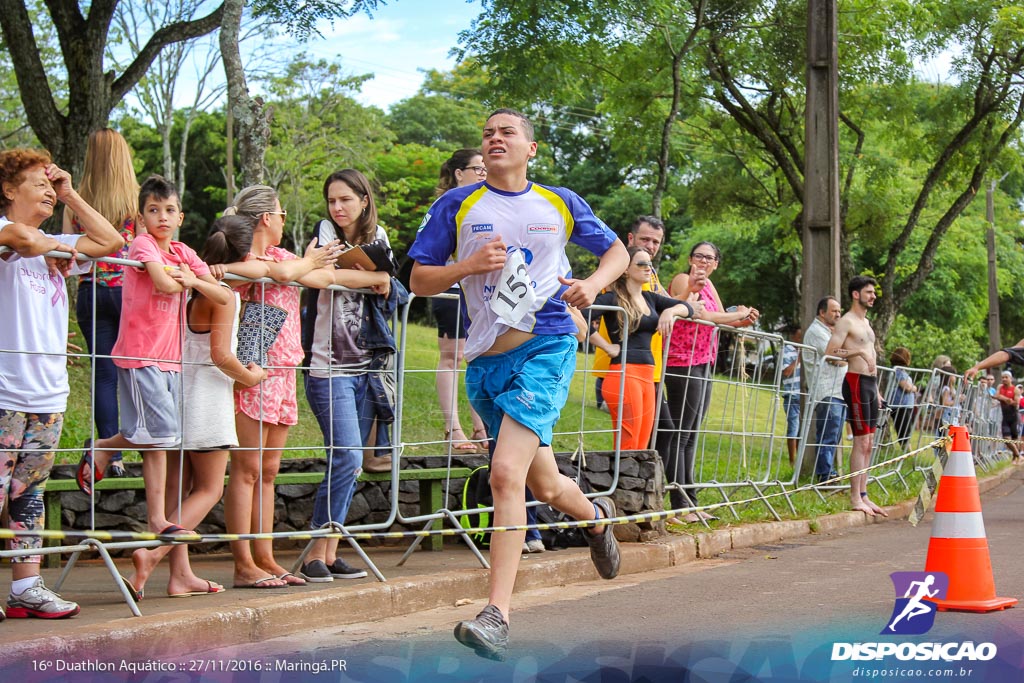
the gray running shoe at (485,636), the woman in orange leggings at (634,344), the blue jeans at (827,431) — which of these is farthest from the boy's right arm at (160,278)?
the blue jeans at (827,431)

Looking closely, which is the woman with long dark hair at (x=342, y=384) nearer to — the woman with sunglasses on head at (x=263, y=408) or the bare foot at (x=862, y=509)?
the woman with sunglasses on head at (x=263, y=408)

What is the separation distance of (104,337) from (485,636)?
3.29m

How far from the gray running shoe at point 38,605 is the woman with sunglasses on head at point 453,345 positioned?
7.96 ft

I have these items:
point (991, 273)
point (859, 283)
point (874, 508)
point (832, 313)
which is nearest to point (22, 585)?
point (874, 508)

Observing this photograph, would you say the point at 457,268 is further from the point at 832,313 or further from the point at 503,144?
the point at 832,313

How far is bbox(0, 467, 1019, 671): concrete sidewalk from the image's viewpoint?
457 centimetres

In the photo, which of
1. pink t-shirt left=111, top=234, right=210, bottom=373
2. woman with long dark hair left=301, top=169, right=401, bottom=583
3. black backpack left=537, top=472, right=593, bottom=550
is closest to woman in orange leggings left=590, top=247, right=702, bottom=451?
black backpack left=537, top=472, right=593, bottom=550

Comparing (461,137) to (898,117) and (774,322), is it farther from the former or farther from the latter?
(898,117)

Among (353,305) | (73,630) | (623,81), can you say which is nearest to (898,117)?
(623,81)

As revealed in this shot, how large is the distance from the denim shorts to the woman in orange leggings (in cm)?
329

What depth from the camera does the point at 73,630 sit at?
456 centimetres

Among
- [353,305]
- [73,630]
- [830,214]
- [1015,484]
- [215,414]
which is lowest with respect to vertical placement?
[1015,484]

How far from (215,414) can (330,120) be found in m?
31.6

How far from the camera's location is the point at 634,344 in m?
8.27
